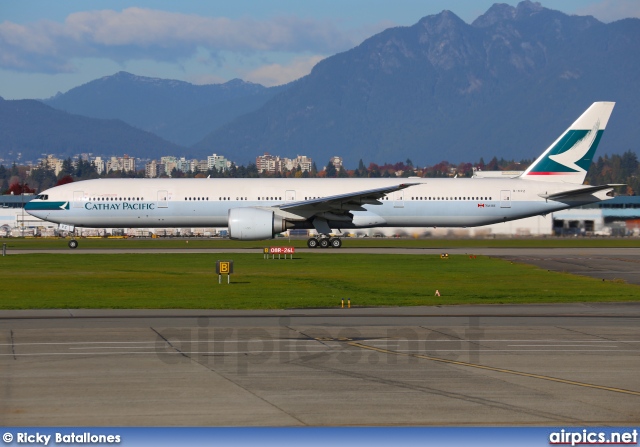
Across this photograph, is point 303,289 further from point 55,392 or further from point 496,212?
point 496,212

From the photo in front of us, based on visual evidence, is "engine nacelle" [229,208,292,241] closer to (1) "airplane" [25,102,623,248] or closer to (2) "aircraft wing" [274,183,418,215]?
(2) "aircraft wing" [274,183,418,215]

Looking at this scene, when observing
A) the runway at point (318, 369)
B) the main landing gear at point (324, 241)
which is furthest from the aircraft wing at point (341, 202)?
the runway at point (318, 369)

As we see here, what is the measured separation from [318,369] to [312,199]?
40026mm

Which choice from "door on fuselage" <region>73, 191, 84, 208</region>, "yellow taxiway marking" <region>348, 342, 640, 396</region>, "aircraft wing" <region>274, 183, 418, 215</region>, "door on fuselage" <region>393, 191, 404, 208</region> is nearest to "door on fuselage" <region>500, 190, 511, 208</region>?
"door on fuselage" <region>393, 191, 404, 208</region>

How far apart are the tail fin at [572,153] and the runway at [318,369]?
119 feet

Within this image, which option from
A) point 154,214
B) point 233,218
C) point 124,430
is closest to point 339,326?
point 124,430

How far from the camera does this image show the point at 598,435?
1182 cm

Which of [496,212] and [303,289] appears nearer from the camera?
[303,289]

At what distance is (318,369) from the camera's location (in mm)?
16594

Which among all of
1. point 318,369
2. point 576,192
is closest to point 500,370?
point 318,369

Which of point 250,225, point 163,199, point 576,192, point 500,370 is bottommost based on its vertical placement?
point 500,370

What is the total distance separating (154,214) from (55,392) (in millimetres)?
42974

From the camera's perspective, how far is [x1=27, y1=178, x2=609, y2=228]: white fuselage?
187ft

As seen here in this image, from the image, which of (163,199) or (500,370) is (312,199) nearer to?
(163,199)
